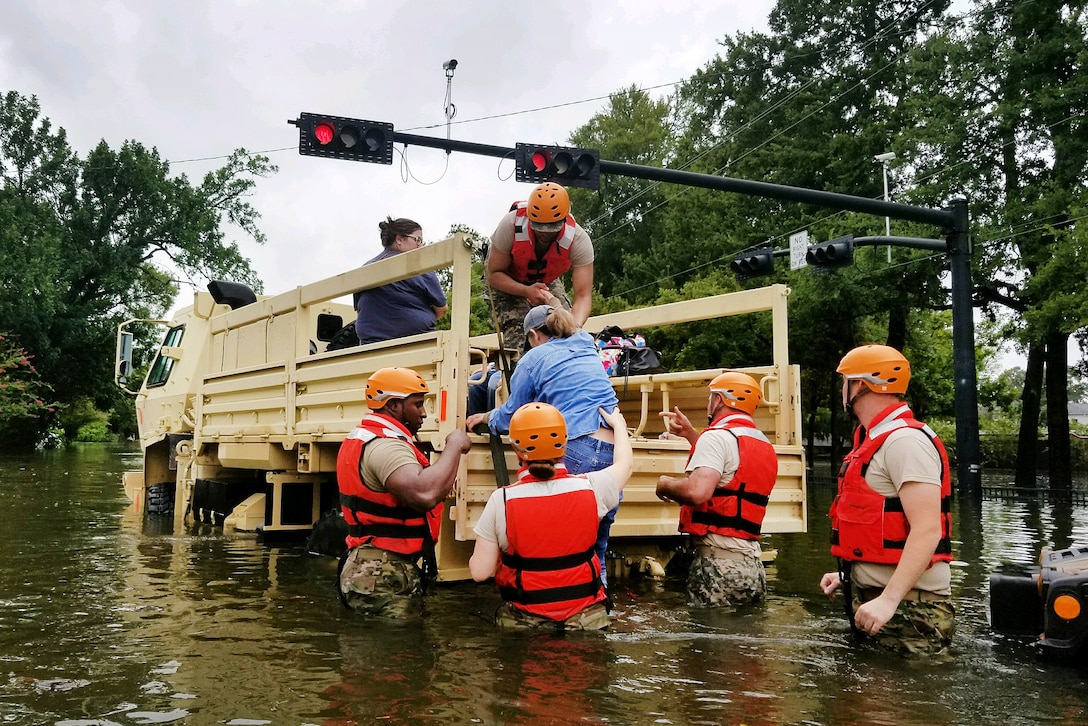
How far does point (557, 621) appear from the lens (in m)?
4.73

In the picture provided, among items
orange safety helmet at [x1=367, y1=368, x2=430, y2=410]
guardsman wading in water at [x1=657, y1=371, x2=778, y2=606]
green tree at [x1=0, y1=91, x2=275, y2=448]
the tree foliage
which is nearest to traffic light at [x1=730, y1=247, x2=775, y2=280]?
the tree foliage

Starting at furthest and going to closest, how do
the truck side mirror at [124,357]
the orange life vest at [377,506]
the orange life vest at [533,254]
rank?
the truck side mirror at [124,357]
the orange life vest at [533,254]
the orange life vest at [377,506]

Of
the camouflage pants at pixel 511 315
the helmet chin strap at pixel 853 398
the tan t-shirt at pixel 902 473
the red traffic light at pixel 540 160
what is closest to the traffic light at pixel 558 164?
the red traffic light at pixel 540 160

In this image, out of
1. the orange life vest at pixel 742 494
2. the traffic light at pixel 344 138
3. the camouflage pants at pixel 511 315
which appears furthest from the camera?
the traffic light at pixel 344 138

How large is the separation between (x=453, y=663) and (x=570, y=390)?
1.58 m

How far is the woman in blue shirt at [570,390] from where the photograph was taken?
17.2ft

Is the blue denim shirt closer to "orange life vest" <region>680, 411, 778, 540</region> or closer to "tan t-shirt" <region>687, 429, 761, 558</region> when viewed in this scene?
"tan t-shirt" <region>687, 429, 761, 558</region>

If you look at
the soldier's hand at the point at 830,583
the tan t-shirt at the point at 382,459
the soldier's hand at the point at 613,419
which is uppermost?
the soldier's hand at the point at 613,419

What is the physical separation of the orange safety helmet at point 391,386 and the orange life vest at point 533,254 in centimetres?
128

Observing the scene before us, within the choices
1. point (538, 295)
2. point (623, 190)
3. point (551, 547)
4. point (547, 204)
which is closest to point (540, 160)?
point (538, 295)

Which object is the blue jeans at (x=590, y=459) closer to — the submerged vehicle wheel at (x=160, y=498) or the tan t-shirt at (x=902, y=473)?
the tan t-shirt at (x=902, y=473)

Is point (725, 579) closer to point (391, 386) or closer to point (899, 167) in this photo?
point (391, 386)

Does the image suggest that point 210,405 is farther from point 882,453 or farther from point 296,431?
point 882,453

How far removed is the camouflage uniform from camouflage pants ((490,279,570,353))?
1.79 metres
